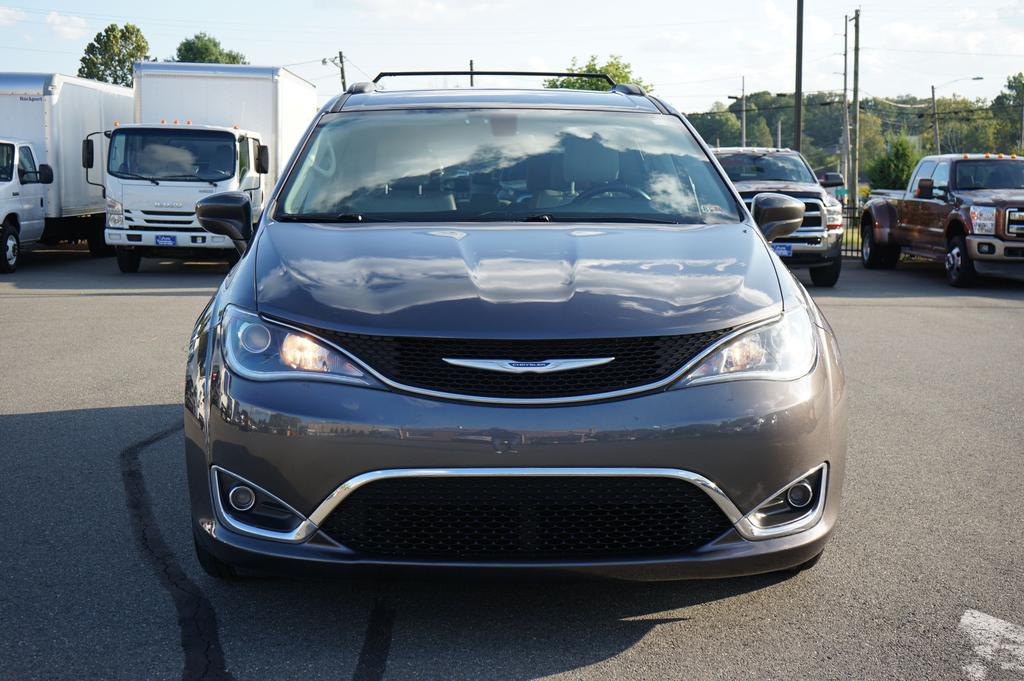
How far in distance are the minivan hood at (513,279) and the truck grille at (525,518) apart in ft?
1.36

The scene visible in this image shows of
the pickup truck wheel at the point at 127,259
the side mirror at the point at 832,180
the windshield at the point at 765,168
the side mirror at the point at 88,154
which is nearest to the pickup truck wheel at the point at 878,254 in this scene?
the side mirror at the point at 832,180

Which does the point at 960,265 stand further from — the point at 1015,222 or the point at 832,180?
the point at 832,180

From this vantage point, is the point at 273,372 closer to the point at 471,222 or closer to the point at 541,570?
the point at 541,570

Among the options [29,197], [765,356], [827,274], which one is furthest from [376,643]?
[29,197]

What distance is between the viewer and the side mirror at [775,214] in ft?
16.4

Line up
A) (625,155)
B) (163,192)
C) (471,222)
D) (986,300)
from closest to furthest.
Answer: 1. (471,222)
2. (625,155)
3. (986,300)
4. (163,192)

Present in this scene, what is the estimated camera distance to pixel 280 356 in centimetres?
342

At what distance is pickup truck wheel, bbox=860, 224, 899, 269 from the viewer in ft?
66.8

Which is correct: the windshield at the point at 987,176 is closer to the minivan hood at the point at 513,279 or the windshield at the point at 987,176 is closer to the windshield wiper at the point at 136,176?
the windshield wiper at the point at 136,176

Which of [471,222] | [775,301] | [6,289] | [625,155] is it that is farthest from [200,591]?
[6,289]

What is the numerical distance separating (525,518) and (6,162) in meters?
17.6

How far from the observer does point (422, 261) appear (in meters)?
3.81

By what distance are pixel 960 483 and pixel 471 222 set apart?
2.72m

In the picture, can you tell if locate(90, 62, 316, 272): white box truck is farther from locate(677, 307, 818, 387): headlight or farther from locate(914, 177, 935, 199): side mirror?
locate(677, 307, 818, 387): headlight
